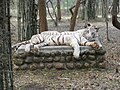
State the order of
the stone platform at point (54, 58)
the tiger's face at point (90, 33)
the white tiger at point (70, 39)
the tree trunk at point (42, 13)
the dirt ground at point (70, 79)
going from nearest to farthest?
the dirt ground at point (70, 79), the stone platform at point (54, 58), the white tiger at point (70, 39), the tiger's face at point (90, 33), the tree trunk at point (42, 13)

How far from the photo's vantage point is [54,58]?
651 cm

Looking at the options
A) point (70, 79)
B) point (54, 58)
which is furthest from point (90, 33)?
point (70, 79)

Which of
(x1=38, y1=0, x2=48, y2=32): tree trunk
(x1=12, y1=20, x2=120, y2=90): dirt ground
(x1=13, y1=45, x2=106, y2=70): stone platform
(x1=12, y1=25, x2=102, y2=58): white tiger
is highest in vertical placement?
(x1=38, y1=0, x2=48, y2=32): tree trunk

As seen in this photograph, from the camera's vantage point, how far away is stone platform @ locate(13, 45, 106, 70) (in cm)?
649

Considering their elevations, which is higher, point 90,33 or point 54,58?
point 90,33

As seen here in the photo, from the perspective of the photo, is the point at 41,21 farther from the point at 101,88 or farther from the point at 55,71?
the point at 101,88

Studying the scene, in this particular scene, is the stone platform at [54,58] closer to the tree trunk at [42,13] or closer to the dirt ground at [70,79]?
the dirt ground at [70,79]

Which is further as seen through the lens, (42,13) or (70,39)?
(42,13)

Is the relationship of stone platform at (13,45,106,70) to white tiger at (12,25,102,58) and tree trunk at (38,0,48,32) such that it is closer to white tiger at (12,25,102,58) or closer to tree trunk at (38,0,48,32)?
white tiger at (12,25,102,58)

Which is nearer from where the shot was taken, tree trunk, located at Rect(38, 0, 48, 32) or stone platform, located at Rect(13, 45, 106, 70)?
stone platform, located at Rect(13, 45, 106, 70)

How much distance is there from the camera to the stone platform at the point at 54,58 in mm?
6492

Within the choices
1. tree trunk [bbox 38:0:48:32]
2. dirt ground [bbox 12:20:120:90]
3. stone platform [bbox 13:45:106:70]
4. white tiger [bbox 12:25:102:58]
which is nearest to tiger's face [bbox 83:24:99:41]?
white tiger [bbox 12:25:102:58]

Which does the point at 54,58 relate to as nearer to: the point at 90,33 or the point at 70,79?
the point at 70,79

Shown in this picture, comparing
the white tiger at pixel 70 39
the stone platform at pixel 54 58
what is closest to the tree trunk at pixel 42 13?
the white tiger at pixel 70 39
